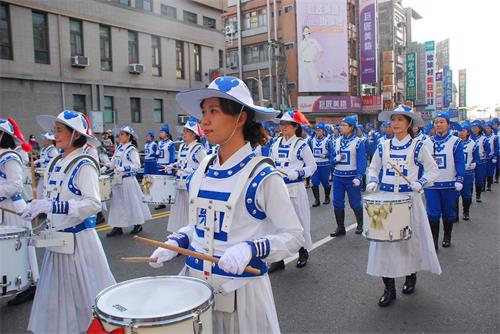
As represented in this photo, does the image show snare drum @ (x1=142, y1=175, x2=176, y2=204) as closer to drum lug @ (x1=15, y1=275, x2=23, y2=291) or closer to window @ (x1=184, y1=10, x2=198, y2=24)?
drum lug @ (x1=15, y1=275, x2=23, y2=291)

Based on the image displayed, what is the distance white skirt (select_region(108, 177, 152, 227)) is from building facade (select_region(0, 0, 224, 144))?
13.0 m

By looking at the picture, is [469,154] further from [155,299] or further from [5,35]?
[5,35]

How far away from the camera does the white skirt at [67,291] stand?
3898 millimetres

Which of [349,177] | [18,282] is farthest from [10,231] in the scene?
[349,177]

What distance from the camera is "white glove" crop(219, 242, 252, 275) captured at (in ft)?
7.36

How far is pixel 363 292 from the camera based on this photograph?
5359 millimetres

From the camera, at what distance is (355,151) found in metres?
9.43

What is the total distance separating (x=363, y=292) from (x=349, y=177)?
145 inches

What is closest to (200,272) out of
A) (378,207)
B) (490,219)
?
(378,207)

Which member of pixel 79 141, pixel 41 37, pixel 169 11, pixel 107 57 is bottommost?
pixel 79 141

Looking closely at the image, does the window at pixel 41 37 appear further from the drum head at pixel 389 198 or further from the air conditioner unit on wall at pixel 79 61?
the drum head at pixel 389 198

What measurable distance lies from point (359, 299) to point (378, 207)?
3.83 feet

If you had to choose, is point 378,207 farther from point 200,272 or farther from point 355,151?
point 355,151

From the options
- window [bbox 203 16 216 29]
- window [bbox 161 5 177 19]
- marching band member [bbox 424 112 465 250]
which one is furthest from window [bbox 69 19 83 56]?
marching band member [bbox 424 112 465 250]
